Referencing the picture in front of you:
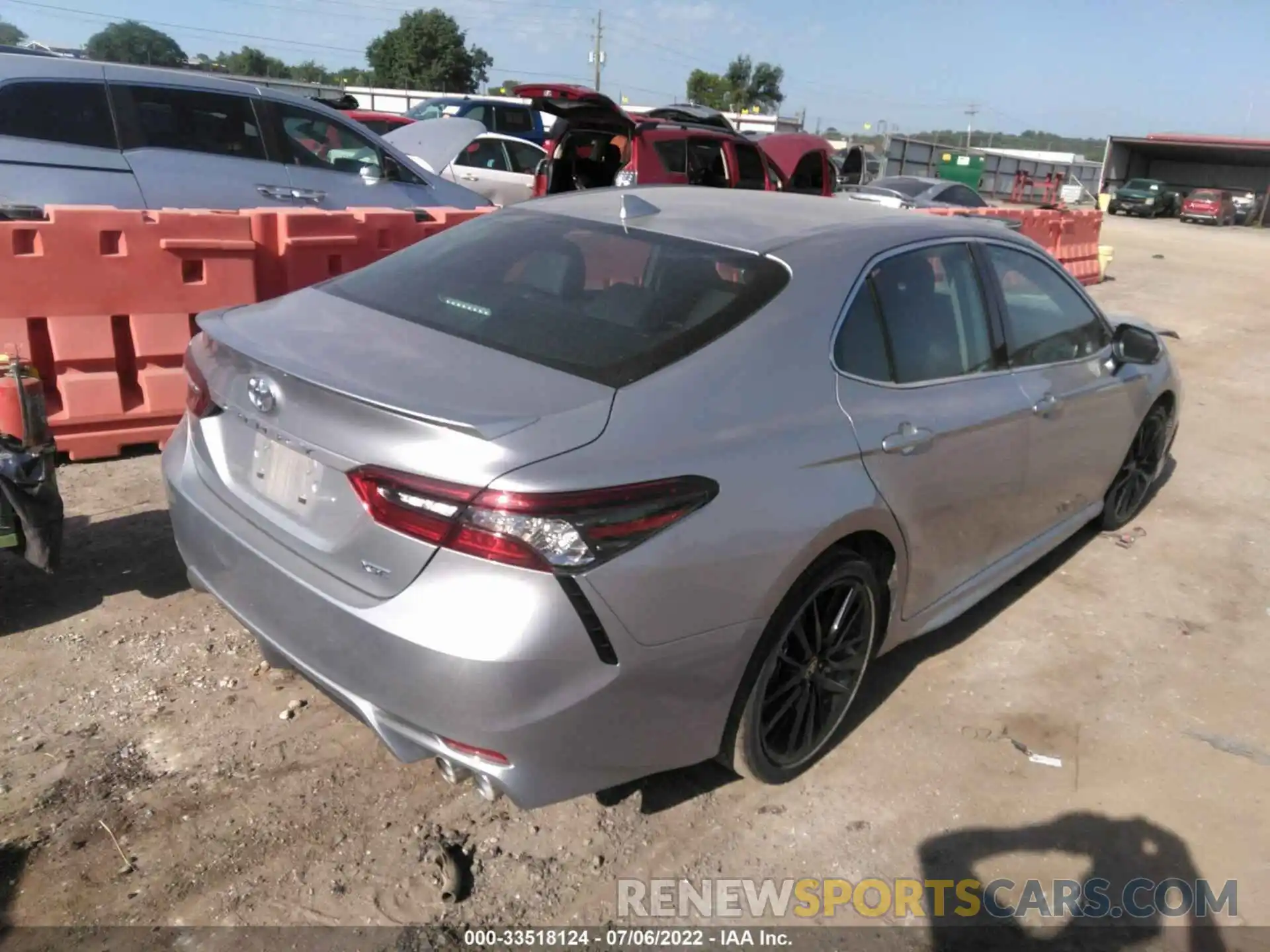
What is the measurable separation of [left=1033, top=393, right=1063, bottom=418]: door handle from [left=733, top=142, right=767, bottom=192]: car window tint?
8.49 meters

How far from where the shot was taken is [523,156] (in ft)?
47.6

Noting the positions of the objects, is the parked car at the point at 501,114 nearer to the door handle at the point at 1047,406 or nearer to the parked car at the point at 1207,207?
the door handle at the point at 1047,406

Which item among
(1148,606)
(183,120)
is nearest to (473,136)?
(183,120)

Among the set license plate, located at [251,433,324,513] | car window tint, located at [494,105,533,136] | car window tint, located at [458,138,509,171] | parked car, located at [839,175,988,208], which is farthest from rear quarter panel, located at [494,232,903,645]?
car window tint, located at [494,105,533,136]

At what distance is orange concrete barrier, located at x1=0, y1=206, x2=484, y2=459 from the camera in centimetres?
482

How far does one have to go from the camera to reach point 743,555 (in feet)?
8.05

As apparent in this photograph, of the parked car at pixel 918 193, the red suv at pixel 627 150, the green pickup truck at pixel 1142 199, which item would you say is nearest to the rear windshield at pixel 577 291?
the red suv at pixel 627 150


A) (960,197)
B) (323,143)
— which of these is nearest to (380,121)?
(323,143)

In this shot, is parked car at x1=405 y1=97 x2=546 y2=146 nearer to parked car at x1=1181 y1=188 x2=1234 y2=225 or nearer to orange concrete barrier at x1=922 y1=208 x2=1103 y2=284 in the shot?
orange concrete barrier at x1=922 y1=208 x2=1103 y2=284

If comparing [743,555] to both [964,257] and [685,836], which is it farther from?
[964,257]

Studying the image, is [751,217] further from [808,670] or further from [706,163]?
[706,163]

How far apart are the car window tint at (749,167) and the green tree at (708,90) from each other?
2651 inches

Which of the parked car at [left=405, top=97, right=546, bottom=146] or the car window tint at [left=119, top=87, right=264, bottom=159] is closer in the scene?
the car window tint at [left=119, top=87, right=264, bottom=159]

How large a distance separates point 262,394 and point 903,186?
61.2ft
